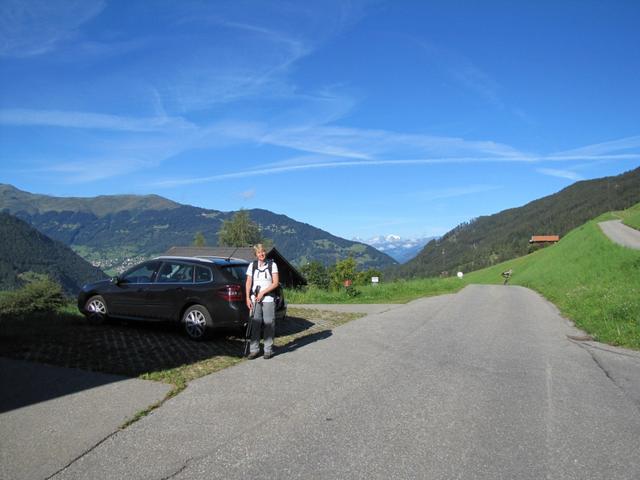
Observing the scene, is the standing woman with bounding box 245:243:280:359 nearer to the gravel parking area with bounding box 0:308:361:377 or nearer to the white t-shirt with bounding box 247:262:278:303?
the white t-shirt with bounding box 247:262:278:303

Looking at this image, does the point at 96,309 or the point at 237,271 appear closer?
the point at 237,271

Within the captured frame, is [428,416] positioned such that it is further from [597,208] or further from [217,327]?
[597,208]

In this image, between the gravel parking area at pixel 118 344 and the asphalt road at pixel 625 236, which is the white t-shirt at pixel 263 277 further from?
the asphalt road at pixel 625 236

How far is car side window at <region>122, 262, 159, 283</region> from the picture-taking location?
10391 mm

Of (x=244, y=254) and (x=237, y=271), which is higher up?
(x=244, y=254)

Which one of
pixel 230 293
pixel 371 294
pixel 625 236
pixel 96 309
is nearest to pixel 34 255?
pixel 625 236

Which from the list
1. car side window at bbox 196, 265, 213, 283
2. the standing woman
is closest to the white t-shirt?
the standing woman

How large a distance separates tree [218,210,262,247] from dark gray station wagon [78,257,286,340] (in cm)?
7525

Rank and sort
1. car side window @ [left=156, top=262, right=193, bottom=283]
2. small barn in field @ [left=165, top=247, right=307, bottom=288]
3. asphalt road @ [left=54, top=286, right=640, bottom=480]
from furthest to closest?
1. small barn in field @ [left=165, top=247, right=307, bottom=288]
2. car side window @ [left=156, top=262, right=193, bottom=283]
3. asphalt road @ [left=54, top=286, right=640, bottom=480]

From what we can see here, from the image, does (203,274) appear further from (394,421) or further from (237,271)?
(394,421)

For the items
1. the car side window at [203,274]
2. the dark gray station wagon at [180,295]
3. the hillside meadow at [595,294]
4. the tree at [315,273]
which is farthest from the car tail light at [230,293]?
the tree at [315,273]

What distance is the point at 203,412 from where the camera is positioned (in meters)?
5.28

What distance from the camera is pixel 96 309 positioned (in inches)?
431

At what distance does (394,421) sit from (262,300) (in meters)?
3.72
